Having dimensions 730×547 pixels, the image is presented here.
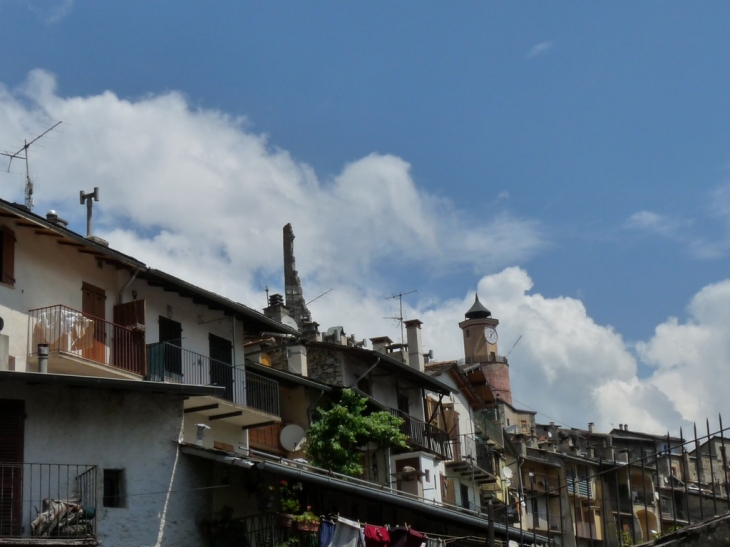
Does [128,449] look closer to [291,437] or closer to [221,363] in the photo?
[221,363]

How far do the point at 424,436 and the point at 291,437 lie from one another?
8.49m

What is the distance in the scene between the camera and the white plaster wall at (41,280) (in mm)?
23938

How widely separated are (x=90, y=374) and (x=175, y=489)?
339 centimetres

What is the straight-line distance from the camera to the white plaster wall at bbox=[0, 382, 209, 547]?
21891mm

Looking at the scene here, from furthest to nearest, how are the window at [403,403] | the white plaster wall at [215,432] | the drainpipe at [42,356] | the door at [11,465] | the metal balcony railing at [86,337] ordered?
1. the window at [403,403]
2. the white plaster wall at [215,432]
3. the metal balcony railing at [86,337]
4. the drainpipe at [42,356]
5. the door at [11,465]

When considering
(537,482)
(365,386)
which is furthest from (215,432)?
(537,482)

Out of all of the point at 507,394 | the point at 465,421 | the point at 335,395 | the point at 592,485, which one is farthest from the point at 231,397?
→ the point at 507,394

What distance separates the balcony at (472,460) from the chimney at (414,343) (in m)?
3.40

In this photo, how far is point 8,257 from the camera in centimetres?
2422

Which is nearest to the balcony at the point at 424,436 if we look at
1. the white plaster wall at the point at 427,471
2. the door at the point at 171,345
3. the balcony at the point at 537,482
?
the white plaster wall at the point at 427,471

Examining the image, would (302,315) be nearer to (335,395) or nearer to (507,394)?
(335,395)

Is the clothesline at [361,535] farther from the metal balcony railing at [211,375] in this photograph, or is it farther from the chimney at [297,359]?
the chimney at [297,359]

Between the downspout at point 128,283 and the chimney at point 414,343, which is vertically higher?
the chimney at point 414,343

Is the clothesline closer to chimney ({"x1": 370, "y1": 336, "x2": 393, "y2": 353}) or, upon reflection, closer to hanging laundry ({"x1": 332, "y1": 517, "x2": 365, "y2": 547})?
hanging laundry ({"x1": 332, "y1": 517, "x2": 365, "y2": 547})
